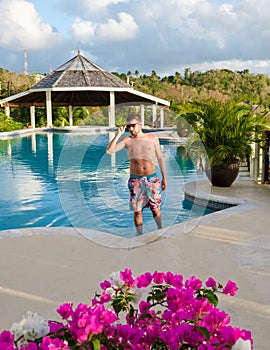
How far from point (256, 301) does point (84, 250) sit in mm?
1542

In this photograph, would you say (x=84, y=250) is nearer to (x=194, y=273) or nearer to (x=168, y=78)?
(x=194, y=273)

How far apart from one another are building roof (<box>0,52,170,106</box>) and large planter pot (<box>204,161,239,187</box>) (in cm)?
1744

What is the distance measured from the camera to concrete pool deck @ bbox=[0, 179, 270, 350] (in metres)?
2.57

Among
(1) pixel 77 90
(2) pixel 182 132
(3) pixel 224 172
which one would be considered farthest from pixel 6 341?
(1) pixel 77 90

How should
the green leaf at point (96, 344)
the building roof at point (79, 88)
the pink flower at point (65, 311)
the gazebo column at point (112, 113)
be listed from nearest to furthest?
the green leaf at point (96, 344) < the pink flower at point (65, 311) < the gazebo column at point (112, 113) < the building roof at point (79, 88)

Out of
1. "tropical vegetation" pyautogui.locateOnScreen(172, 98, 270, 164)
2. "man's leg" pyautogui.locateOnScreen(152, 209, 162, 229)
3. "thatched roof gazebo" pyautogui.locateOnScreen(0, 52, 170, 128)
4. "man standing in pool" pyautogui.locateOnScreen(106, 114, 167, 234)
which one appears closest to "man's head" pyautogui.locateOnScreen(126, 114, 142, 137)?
"man standing in pool" pyautogui.locateOnScreen(106, 114, 167, 234)

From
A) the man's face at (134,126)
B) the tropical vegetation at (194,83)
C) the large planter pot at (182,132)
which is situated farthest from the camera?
the tropical vegetation at (194,83)

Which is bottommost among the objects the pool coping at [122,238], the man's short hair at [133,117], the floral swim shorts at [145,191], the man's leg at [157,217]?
the pool coping at [122,238]

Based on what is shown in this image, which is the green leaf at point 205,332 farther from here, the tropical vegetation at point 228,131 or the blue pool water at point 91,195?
the tropical vegetation at point 228,131

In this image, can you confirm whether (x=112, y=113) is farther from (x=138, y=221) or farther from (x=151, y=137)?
(x=138, y=221)

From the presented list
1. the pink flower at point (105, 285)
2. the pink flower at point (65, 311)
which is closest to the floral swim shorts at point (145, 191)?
the pink flower at point (105, 285)

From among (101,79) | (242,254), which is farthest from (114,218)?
(101,79)

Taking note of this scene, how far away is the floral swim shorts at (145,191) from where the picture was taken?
423 cm

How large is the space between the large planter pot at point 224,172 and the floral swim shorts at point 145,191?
2.43 m
